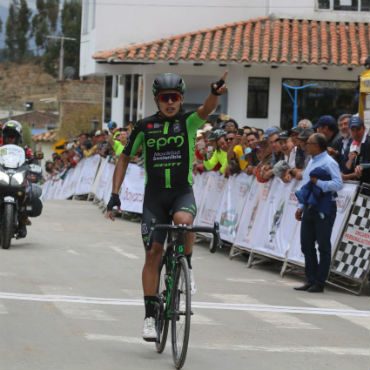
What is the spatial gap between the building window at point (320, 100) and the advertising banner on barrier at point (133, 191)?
30.6 feet

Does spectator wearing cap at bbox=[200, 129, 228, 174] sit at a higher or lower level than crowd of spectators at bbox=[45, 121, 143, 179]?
higher

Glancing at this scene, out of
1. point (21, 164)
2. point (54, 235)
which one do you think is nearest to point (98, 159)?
point (54, 235)

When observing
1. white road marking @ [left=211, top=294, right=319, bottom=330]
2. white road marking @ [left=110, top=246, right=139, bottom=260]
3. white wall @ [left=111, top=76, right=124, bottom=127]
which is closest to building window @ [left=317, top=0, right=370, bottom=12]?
white wall @ [left=111, top=76, right=124, bottom=127]

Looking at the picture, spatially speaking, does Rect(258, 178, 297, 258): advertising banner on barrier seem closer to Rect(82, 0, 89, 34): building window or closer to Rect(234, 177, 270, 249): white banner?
Rect(234, 177, 270, 249): white banner

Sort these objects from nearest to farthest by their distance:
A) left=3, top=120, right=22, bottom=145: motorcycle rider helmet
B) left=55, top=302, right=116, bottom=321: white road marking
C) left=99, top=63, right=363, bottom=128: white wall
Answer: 1. left=55, top=302, right=116, bottom=321: white road marking
2. left=3, top=120, right=22, bottom=145: motorcycle rider helmet
3. left=99, top=63, right=363, bottom=128: white wall

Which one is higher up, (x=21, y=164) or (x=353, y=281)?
(x=21, y=164)

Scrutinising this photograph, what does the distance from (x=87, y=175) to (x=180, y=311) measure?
73.2 feet

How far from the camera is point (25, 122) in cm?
8950

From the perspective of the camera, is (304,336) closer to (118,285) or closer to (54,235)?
(118,285)

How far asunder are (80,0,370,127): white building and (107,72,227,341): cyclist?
21195 millimetres

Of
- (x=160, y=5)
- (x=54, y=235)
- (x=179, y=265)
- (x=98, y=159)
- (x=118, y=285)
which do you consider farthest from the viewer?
(x=160, y=5)

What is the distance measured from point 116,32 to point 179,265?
2722 cm

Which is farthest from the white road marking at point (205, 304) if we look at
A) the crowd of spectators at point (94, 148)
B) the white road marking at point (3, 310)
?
the crowd of spectators at point (94, 148)

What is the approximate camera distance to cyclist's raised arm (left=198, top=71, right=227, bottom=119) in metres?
6.97
